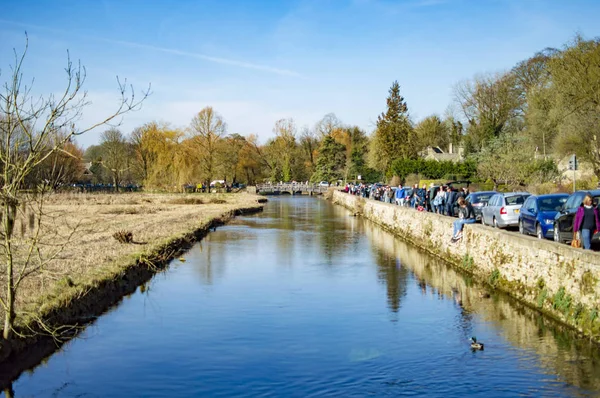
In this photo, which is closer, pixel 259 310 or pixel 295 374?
pixel 295 374

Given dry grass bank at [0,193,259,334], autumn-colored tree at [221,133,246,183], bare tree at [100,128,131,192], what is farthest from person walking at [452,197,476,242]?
autumn-colored tree at [221,133,246,183]

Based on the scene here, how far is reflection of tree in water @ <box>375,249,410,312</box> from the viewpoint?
18983mm

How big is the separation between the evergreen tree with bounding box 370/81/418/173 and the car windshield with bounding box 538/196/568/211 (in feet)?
199

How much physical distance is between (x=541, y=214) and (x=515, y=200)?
4.45 meters

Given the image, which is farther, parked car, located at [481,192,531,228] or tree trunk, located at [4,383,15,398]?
parked car, located at [481,192,531,228]

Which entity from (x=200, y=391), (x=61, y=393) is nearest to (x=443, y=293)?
(x=200, y=391)

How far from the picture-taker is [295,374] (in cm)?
1196

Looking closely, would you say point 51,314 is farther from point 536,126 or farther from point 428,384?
point 536,126

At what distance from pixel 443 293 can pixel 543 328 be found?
17.4 feet

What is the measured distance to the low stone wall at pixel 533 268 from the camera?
1290 cm

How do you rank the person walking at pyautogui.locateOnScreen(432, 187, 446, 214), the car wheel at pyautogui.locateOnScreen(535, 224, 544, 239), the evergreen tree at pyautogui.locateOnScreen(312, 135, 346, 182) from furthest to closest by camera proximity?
the evergreen tree at pyautogui.locateOnScreen(312, 135, 346, 182) → the person walking at pyautogui.locateOnScreen(432, 187, 446, 214) → the car wheel at pyautogui.locateOnScreen(535, 224, 544, 239)

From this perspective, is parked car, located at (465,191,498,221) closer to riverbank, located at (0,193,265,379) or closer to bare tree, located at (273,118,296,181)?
riverbank, located at (0,193,265,379)

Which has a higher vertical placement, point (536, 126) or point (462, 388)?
point (536, 126)

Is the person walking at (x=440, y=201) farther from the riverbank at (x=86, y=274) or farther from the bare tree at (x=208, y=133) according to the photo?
the bare tree at (x=208, y=133)
